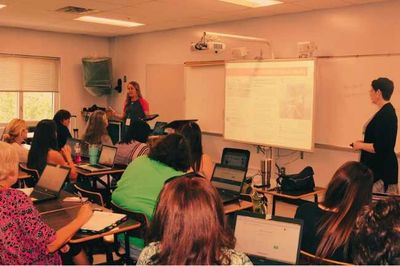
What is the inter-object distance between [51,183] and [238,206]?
1.44 m

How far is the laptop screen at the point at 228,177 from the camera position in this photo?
3.26 metres

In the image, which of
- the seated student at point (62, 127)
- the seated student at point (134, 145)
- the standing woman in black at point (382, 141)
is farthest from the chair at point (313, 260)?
the seated student at point (62, 127)

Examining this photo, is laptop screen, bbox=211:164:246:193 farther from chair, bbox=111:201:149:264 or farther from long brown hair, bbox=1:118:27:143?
long brown hair, bbox=1:118:27:143

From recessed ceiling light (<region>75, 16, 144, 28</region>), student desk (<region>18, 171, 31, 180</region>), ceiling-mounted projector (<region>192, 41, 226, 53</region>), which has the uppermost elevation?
recessed ceiling light (<region>75, 16, 144, 28</region>)

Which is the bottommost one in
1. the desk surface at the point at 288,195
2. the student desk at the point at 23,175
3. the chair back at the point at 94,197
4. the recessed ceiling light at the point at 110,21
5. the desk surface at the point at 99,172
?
the student desk at the point at 23,175

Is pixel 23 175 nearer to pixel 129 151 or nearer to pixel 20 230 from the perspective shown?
pixel 129 151

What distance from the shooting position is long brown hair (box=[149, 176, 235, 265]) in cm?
136

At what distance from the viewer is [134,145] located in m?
4.71

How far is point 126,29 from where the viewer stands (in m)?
7.88

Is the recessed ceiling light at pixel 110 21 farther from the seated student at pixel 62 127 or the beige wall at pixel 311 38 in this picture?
A: the seated student at pixel 62 127

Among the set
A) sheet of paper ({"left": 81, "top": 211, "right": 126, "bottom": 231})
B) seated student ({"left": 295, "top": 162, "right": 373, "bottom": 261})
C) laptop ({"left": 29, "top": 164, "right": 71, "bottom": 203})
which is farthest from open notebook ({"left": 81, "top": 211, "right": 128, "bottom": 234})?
seated student ({"left": 295, "top": 162, "right": 373, "bottom": 261})

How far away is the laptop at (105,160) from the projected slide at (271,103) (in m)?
2.16

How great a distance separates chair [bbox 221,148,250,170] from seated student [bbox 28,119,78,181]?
4.96 ft

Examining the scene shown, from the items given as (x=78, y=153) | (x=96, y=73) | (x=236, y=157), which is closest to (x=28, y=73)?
(x=96, y=73)
